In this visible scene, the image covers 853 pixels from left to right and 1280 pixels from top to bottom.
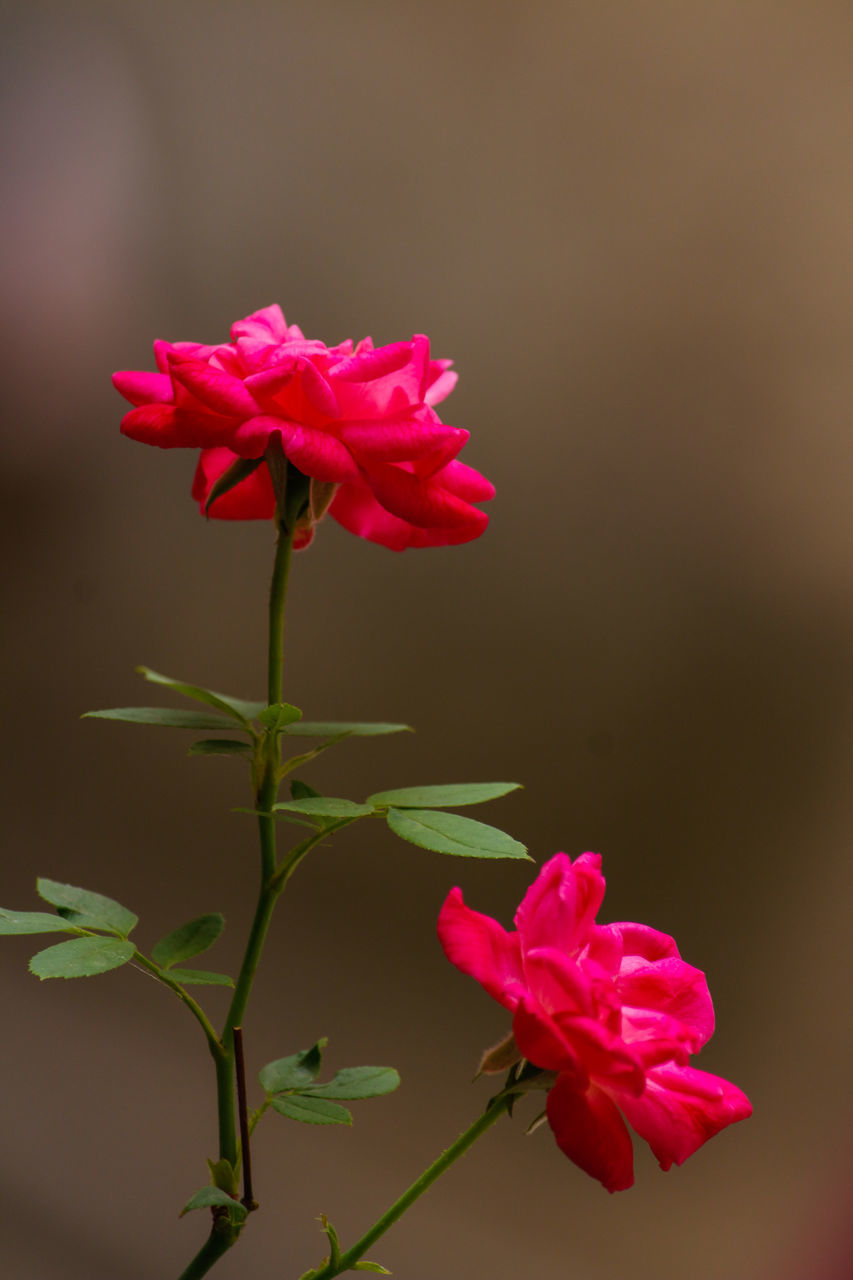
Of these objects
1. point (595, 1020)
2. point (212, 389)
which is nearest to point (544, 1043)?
point (595, 1020)

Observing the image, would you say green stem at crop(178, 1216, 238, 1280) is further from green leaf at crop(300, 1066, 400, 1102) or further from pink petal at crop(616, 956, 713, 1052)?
pink petal at crop(616, 956, 713, 1052)

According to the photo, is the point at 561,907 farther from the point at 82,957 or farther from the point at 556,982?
the point at 82,957

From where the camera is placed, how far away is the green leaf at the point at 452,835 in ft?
1.05

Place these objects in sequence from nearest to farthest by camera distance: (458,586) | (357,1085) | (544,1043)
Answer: (544,1043) → (357,1085) → (458,586)

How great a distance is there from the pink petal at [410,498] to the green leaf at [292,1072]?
194 millimetres

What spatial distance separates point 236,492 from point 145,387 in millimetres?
62

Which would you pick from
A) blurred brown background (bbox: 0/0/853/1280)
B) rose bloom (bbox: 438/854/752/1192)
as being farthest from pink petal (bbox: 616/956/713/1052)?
blurred brown background (bbox: 0/0/853/1280)

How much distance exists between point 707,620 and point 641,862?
27cm

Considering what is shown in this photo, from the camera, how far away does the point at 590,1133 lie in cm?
28

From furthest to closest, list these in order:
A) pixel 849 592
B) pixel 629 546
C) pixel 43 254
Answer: pixel 43 254, pixel 629 546, pixel 849 592

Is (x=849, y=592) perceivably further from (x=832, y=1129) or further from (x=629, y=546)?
(x=832, y=1129)

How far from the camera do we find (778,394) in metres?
1.04

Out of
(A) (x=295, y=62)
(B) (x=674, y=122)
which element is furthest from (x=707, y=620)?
(A) (x=295, y=62)

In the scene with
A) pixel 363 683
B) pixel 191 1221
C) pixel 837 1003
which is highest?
pixel 363 683
